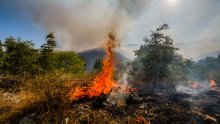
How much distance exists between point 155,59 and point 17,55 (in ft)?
62.4

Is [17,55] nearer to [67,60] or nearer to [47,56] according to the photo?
[47,56]

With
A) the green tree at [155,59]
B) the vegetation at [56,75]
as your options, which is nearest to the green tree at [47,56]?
the vegetation at [56,75]

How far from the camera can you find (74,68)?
6569 cm

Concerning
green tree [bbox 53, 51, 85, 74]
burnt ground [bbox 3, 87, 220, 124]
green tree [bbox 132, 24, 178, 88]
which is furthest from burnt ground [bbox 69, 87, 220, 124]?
green tree [bbox 53, 51, 85, 74]

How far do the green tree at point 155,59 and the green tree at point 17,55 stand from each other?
1495cm

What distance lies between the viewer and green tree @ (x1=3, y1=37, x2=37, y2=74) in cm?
3631

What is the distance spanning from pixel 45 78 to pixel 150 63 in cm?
2723

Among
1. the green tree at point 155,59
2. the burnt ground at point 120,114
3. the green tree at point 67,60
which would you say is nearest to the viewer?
the burnt ground at point 120,114

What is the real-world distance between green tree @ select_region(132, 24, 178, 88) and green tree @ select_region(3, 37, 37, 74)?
1495cm

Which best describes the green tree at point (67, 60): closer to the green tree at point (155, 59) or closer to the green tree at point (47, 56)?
the green tree at point (47, 56)

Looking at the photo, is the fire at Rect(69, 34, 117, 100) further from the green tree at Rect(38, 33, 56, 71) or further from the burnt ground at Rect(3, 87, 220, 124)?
the green tree at Rect(38, 33, 56, 71)

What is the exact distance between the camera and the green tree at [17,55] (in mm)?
36312

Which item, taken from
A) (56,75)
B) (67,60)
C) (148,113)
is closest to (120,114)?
(148,113)

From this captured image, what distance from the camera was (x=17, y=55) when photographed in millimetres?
38250
